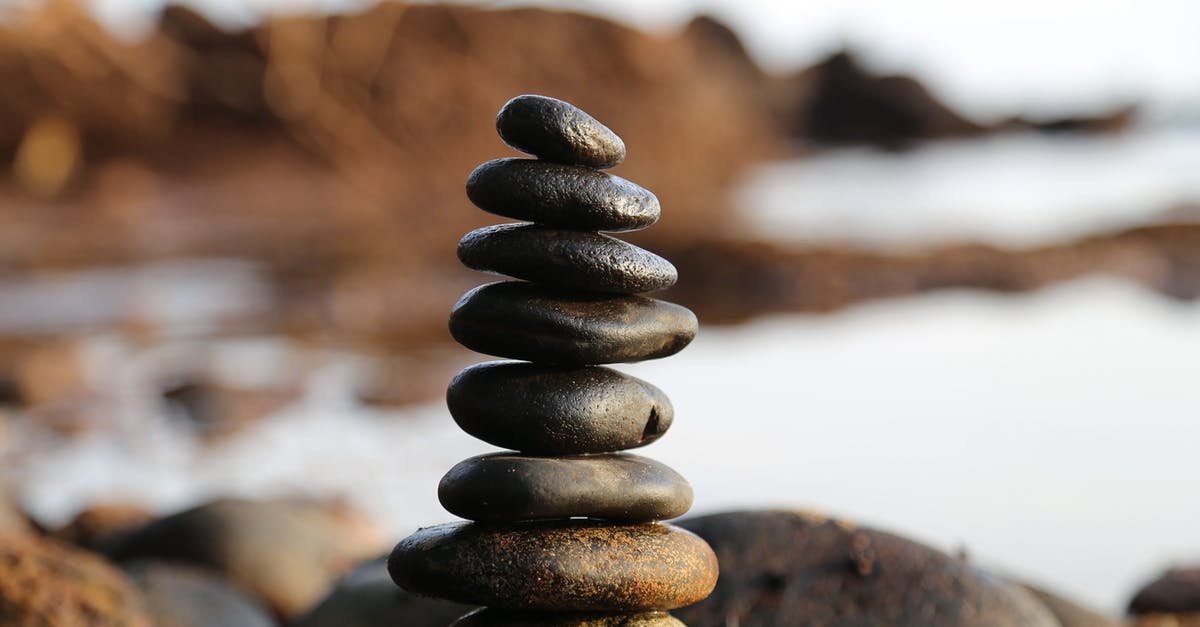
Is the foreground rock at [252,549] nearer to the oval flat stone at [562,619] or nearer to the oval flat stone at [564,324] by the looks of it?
the oval flat stone at [562,619]

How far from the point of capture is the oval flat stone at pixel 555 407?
9.17ft

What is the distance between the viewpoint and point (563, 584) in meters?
2.67

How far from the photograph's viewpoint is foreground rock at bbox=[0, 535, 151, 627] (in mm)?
3354

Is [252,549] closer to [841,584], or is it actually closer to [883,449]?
[841,584]

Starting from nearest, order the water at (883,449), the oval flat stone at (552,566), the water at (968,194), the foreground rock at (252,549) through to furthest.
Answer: the oval flat stone at (552,566) → the foreground rock at (252,549) → the water at (883,449) → the water at (968,194)

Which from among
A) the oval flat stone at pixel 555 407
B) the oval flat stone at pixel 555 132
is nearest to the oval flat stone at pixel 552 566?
the oval flat stone at pixel 555 407

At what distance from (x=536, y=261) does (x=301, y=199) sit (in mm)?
18971

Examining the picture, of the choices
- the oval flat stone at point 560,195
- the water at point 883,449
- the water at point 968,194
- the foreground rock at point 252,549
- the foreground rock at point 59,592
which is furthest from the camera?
the water at point 968,194

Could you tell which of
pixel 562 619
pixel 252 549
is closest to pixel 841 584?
pixel 562 619

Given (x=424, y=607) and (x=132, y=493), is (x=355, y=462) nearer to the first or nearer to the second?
(x=132, y=493)

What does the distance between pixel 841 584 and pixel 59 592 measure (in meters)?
1.97

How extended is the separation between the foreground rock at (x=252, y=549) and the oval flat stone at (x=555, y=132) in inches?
103

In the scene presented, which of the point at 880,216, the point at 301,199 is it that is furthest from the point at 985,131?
the point at 301,199

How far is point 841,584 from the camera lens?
3475 millimetres
